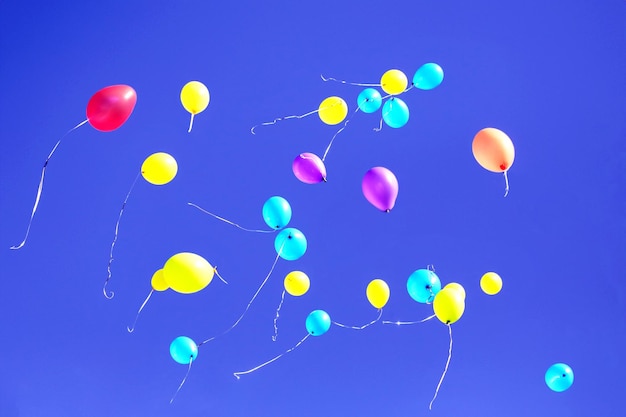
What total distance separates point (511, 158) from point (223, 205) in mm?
3821

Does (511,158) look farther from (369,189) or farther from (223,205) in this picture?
(223,205)

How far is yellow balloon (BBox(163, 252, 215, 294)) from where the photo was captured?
489 centimetres

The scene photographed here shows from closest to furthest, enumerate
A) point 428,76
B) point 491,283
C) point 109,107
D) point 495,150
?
point 109,107 → point 495,150 → point 428,76 → point 491,283

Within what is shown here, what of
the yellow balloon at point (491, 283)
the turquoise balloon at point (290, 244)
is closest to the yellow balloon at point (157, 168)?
A: the turquoise balloon at point (290, 244)

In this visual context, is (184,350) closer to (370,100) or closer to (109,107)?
(109,107)

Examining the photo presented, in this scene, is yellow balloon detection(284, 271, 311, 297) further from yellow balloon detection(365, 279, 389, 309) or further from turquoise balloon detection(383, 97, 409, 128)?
turquoise balloon detection(383, 97, 409, 128)

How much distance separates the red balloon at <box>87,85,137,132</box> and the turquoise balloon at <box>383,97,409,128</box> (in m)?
2.55

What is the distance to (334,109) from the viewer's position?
6059mm

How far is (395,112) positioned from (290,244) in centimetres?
174

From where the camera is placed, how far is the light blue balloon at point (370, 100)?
6.01m

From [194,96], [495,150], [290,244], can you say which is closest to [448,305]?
[495,150]

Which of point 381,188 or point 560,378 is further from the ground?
point 381,188

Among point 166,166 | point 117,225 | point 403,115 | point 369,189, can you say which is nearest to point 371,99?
point 403,115

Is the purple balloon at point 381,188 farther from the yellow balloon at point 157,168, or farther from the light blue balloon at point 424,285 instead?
the yellow balloon at point 157,168
